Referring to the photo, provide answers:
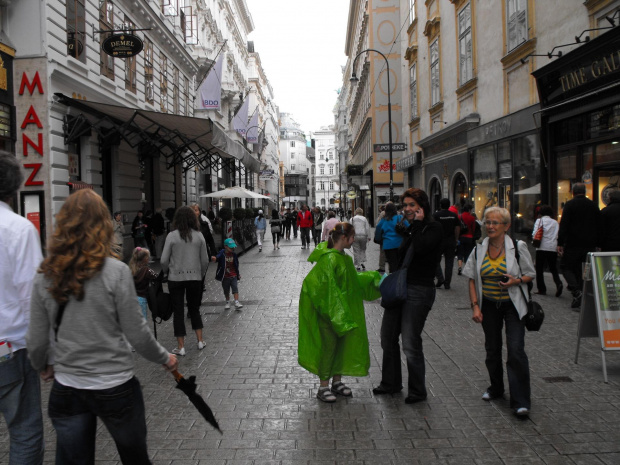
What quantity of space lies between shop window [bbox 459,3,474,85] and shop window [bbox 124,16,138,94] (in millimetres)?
10785

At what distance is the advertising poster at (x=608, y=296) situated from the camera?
5629 millimetres

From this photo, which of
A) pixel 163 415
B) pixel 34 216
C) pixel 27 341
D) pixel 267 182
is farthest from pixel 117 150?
pixel 267 182

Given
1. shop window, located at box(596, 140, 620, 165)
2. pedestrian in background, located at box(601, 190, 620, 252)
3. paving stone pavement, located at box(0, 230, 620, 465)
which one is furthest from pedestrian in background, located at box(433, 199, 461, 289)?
paving stone pavement, located at box(0, 230, 620, 465)

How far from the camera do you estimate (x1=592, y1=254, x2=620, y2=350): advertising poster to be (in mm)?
5629

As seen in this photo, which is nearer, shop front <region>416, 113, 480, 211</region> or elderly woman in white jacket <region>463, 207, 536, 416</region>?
elderly woman in white jacket <region>463, 207, 536, 416</region>

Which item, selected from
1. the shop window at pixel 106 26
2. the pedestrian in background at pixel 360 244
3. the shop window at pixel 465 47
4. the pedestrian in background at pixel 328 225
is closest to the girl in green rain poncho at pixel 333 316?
the pedestrian in background at pixel 360 244

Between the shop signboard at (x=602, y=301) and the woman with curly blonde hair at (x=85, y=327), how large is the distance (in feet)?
15.4

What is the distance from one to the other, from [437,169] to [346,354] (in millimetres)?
19038

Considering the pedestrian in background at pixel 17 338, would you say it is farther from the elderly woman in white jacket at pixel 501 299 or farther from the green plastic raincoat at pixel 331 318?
the elderly woman in white jacket at pixel 501 299

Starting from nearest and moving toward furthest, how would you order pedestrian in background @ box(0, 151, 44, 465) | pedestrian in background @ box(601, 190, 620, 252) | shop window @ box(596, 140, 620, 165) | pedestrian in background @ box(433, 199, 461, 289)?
pedestrian in background @ box(0, 151, 44, 465) → pedestrian in background @ box(601, 190, 620, 252) → shop window @ box(596, 140, 620, 165) → pedestrian in background @ box(433, 199, 461, 289)

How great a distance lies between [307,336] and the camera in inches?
202

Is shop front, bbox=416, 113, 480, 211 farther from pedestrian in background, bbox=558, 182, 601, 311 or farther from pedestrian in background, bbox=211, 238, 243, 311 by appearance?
pedestrian in background, bbox=211, 238, 243, 311

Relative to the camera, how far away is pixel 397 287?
502cm

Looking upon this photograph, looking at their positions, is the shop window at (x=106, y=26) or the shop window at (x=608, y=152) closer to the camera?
the shop window at (x=608, y=152)
